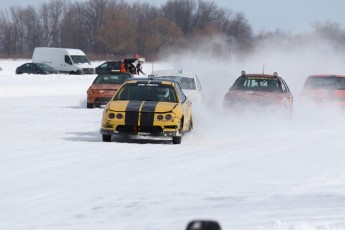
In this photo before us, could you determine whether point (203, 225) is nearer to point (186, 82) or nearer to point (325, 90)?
point (186, 82)

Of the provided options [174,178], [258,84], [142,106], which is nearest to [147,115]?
[142,106]

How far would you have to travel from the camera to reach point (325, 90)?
25141 mm

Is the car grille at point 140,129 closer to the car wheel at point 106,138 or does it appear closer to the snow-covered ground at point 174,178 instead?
the snow-covered ground at point 174,178

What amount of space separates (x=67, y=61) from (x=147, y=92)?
42979mm

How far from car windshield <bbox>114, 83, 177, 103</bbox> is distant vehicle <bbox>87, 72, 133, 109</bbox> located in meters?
11.0

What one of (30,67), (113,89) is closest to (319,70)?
(30,67)

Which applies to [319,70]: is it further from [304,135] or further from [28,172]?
[28,172]

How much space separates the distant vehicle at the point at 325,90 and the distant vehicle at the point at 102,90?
21.2 ft

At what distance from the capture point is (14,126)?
19.9 meters

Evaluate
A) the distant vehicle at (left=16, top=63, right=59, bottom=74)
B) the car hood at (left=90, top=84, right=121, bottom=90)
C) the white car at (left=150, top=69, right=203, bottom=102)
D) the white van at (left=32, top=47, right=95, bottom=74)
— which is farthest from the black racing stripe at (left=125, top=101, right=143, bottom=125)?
the white van at (left=32, top=47, right=95, bottom=74)

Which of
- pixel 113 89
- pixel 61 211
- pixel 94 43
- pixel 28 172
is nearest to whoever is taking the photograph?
pixel 61 211

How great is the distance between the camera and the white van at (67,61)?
58.7 meters

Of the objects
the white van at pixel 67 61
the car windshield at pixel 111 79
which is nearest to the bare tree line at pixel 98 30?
the white van at pixel 67 61

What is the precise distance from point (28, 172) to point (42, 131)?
7.55 metres
